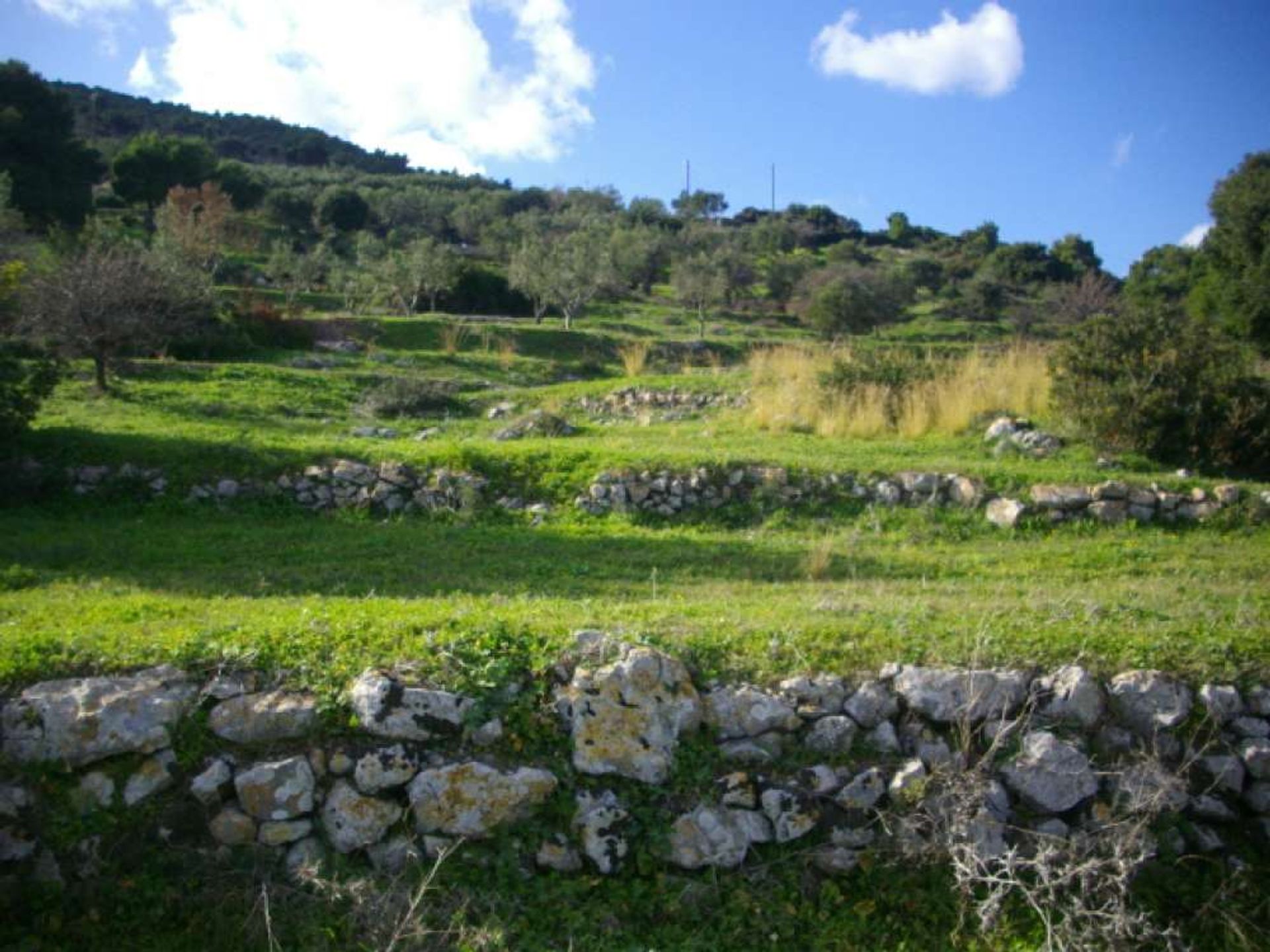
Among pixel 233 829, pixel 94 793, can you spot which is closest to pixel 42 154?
pixel 94 793

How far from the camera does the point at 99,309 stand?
1584 cm

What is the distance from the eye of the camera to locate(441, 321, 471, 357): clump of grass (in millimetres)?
25156

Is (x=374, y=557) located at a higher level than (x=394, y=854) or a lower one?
higher

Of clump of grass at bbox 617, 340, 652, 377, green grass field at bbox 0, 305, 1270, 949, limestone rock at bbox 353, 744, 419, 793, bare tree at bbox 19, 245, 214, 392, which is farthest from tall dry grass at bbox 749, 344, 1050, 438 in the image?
bare tree at bbox 19, 245, 214, 392

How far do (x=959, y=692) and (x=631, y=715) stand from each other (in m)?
2.03

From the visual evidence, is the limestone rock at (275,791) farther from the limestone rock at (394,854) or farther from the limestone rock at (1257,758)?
the limestone rock at (1257,758)

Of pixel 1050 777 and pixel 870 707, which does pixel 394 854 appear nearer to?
pixel 870 707

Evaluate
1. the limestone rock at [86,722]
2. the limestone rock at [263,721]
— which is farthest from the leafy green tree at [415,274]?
the limestone rock at [263,721]

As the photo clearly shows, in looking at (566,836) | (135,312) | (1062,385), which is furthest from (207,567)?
(1062,385)

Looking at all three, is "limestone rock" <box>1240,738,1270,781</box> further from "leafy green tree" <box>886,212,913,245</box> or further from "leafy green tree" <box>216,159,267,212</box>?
"leafy green tree" <box>886,212,913,245</box>

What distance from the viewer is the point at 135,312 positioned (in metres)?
16.4

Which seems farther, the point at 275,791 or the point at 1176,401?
the point at 1176,401

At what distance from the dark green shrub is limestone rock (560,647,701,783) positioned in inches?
383

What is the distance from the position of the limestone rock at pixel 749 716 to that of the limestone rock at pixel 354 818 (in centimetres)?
191
